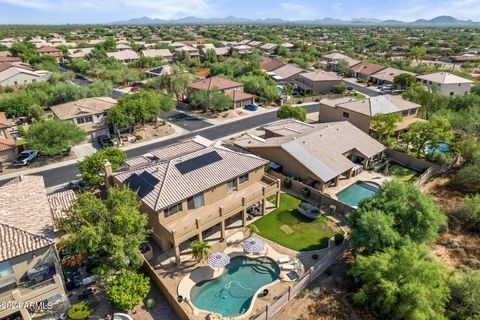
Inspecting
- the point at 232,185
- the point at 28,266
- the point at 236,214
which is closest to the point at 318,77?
the point at 232,185

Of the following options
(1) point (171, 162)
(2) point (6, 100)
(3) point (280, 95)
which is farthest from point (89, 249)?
(3) point (280, 95)

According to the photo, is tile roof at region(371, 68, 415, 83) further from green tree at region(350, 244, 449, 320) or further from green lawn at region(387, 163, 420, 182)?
green tree at region(350, 244, 449, 320)

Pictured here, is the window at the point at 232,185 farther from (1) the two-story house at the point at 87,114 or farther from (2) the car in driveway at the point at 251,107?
(2) the car in driveway at the point at 251,107

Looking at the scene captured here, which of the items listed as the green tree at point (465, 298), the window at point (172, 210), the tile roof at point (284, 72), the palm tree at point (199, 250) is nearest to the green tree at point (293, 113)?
the tile roof at point (284, 72)

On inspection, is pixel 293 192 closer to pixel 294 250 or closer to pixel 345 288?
pixel 294 250

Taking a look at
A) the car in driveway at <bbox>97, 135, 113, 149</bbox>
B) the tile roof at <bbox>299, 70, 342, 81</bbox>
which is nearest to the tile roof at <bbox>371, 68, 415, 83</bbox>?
the tile roof at <bbox>299, 70, 342, 81</bbox>

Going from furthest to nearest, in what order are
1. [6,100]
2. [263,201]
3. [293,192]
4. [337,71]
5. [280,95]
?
[337,71]
[280,95]
[6,100]
[293,192]
[263,201]
